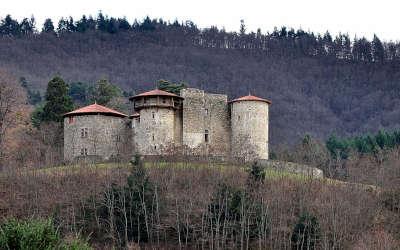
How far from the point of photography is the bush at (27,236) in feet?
59.7

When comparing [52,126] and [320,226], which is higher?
[52,126]

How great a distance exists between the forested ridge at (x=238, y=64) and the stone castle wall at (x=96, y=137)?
2295 inches

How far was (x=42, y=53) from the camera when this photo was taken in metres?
157

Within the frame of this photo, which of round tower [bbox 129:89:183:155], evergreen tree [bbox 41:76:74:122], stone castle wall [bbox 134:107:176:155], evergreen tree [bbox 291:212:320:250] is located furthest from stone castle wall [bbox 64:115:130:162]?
evergreen tree [bbox 291:212:320:250]

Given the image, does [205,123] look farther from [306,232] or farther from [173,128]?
[306,232]

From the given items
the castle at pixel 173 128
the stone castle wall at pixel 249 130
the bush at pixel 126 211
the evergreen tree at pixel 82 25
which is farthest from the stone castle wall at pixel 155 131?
the evergreen tree at pixel 82 25

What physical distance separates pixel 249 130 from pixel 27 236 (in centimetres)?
3806

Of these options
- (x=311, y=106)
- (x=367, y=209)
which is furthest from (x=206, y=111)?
(x=311, y=106)

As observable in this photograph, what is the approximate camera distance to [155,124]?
54.2 meters

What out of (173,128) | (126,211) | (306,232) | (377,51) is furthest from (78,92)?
(306,232)

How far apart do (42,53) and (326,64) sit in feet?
186

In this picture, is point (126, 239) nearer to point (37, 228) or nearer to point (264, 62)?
point (37, 228)

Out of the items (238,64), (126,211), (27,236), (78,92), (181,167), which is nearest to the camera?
(27,236)

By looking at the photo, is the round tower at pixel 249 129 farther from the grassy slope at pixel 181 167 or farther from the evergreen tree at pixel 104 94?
the evergreen tree at pixel 104 94
